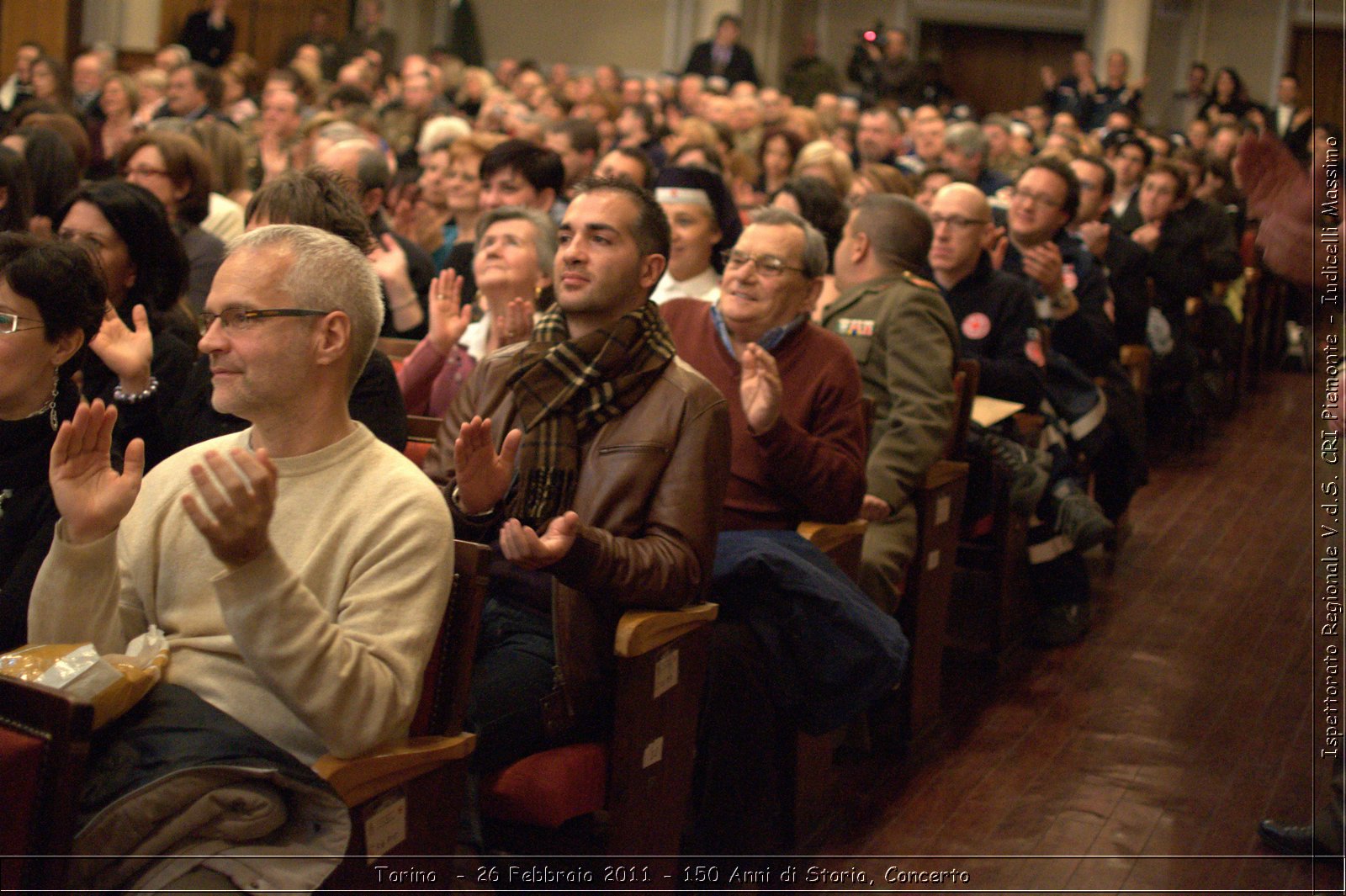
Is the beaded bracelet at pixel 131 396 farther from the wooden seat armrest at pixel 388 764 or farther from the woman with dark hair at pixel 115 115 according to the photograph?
the woman with dark hair at pixel 115 115

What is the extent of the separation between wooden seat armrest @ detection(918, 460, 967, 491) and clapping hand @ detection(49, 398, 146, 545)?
7.03 ft

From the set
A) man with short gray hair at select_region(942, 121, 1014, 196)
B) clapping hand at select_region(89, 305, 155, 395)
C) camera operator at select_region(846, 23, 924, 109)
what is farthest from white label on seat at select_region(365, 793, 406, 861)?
camera operator at select_region(846, 23, 924, 109)

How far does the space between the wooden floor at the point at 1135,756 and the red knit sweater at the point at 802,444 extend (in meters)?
0.74

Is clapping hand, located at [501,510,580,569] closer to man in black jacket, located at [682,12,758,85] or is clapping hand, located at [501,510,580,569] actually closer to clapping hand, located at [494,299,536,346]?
clapping hand, located at [494,299,536,346]

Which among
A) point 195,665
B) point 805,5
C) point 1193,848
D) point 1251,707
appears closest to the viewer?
point 195,665

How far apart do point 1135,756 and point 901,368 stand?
113 cm

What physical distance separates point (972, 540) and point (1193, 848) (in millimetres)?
1331

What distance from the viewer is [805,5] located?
17.4 meters

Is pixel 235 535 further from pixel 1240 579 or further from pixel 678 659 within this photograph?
pixel 1240 579

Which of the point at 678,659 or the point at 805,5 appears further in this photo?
the point at 805,5

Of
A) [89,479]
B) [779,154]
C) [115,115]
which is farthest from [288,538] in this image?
[115,115]

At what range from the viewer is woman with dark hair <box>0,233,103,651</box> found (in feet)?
7.37

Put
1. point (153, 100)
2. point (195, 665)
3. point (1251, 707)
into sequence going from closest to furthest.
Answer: point (195, 665) → point (1251, 707) → point (153, 100)

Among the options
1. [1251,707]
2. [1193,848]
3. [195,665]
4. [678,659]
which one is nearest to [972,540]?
[1251,707]
